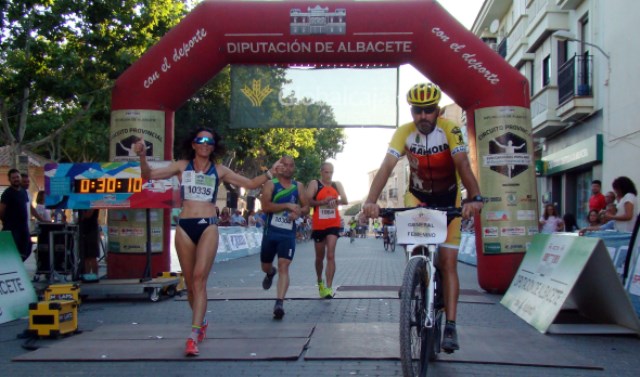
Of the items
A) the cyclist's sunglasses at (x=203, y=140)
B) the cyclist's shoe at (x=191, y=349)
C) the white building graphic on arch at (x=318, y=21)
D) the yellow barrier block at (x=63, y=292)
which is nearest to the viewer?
the cyclist's shoe at (x=191, y=349)

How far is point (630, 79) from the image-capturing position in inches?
711

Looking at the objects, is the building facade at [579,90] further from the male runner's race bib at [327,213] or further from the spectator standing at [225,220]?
the spectator standing at [225,220]

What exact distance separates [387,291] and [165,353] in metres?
5.31

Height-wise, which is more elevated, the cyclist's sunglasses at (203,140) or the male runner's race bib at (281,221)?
the cyclist's sunglasses at (203,140)

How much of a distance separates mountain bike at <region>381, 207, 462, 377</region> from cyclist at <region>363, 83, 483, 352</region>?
205 mm

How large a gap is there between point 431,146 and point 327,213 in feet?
14.6

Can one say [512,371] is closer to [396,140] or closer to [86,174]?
[396,140]

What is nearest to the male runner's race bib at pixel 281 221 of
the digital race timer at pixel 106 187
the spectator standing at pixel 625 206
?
the digital race timer at pixel 106 187

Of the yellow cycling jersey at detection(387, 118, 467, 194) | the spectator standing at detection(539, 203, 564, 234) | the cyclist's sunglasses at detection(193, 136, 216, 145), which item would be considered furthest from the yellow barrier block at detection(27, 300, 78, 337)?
the spectator standing at detection(539, 203, 564, 234)

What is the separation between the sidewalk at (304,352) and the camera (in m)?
5.50

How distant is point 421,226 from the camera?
500 centimetres

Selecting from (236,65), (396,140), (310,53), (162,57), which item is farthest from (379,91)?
(396,140)

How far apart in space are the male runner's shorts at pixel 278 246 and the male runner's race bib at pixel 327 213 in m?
1.17

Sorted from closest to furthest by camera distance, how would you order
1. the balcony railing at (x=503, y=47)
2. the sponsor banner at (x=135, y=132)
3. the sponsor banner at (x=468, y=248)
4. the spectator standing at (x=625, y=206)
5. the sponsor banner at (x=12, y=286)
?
the sponsor banner at (x=12, y=286), the spectator standing at (x=625, y=206), the sponsor banner at (x=135, y=132), the sponsor banner at (x=468, y=248), the balcony railing at (x=503, y=47)
